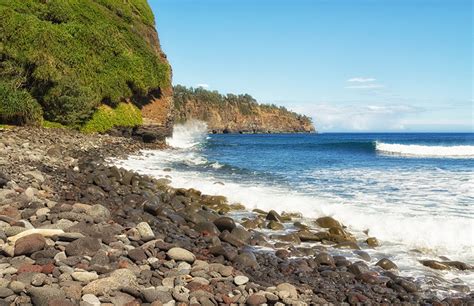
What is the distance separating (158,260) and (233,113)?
14761cm

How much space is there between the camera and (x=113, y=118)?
107 ft

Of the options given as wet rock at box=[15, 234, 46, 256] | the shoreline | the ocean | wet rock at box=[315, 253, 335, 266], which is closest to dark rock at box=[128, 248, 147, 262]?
the shoreline

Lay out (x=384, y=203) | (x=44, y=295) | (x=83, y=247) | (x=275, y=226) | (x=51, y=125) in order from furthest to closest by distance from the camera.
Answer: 1. (x=51, y=125)
2. (x=384, y=203)
3. (x=275, y=226)
4. (x=83, y=247)
5. (x=44, y=295)

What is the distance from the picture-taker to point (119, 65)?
114 feet

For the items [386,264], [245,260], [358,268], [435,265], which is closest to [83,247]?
[245,260]

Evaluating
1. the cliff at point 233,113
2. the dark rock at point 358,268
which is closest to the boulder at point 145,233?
the dark rock at point 358,268

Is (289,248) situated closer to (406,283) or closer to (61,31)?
(406,283)

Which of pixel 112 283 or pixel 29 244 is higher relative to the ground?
pixel 29 244

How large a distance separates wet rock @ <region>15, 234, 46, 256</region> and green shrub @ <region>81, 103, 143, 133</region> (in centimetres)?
2521

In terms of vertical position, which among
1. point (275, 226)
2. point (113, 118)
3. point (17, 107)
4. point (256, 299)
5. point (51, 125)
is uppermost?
point (17, 107)

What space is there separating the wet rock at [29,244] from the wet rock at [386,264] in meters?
5.47

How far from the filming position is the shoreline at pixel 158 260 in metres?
5.20

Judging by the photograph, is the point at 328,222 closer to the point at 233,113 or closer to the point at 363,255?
the point at 363,255

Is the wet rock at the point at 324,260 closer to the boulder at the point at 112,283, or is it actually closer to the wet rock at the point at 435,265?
the wet rock at the point at 435,265
